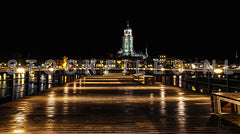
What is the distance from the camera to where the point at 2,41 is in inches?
3489

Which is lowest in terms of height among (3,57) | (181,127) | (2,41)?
(181,127)

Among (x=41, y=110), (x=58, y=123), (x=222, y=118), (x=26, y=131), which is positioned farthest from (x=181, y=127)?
(x=41, y=110)

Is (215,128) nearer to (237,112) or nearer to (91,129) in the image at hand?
(237,112)

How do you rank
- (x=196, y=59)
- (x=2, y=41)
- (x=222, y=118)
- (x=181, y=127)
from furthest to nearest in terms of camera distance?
(x=196, y=59)
(x=2, y=41)
(x=222, y=118)
(x=181, y=127)

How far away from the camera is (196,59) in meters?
140

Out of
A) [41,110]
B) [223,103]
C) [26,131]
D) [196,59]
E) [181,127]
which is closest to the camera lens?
[26,131]

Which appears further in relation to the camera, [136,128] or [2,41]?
[2,41]

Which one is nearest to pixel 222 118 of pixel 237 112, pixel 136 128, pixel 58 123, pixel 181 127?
pixel 237 112

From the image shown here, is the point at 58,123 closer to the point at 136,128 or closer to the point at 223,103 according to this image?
the point at 136,128

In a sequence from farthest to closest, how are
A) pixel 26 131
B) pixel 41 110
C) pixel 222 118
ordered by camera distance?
pixel 41 110 < pixel 222 118 < pixel 26 131

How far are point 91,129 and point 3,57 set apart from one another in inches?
3746

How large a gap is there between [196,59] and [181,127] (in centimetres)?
14248

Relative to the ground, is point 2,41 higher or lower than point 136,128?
higher

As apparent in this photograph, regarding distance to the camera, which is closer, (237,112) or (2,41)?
(237,112)
